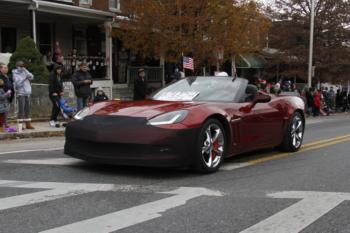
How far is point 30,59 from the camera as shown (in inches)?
727

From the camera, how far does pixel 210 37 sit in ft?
71.1

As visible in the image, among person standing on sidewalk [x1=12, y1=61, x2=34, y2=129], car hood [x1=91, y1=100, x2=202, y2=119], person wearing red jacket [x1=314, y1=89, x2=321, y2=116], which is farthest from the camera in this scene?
person wearing red jacket [x1=314, y1=89, x2=321, y2=116]

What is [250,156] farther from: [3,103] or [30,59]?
[30,59]

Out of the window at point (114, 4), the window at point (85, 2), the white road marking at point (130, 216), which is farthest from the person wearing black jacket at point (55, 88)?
the window at point (114, 4)

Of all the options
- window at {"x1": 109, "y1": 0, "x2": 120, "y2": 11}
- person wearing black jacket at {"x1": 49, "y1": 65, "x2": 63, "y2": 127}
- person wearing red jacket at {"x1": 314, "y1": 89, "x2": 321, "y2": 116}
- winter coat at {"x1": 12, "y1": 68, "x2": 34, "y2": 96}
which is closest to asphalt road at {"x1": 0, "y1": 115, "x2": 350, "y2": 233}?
winter coat at {"x1": 12, "y1": 68, "x2": 34, "y2": 96}

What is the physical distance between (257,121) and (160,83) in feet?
66.8

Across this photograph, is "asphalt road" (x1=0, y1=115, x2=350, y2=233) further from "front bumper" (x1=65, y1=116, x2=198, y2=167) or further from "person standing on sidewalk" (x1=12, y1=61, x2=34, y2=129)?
"person standing on sidewalk" (x1=12, y1=61, x2=34, y2=129)

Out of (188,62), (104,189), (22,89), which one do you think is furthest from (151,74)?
(104,189)

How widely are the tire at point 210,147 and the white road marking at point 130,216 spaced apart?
3.11ft

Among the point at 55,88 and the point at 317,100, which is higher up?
the point at 55,88

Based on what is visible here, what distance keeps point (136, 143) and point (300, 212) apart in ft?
7.30

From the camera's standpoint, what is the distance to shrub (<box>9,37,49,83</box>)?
59.9ft

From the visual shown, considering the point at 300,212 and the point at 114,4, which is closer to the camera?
the point at 300,212

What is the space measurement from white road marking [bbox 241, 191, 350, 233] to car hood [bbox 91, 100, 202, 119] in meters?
1.80
